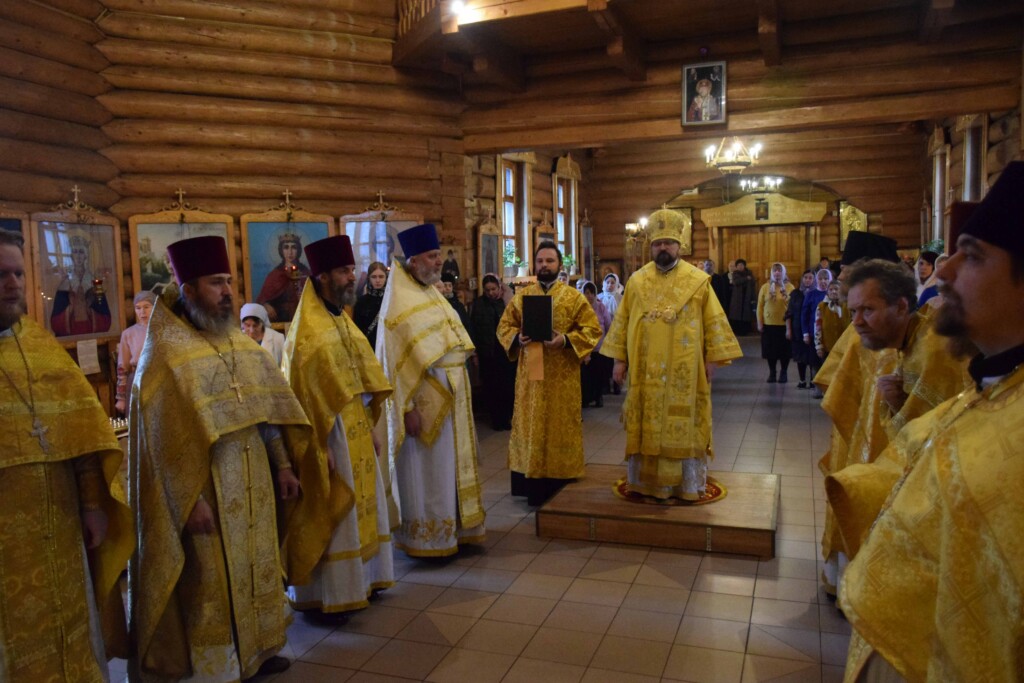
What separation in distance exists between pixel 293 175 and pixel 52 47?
2.68 metres

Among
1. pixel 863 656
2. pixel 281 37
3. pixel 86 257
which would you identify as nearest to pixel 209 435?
pixel 863 656

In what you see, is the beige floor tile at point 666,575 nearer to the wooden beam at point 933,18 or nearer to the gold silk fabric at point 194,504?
the gold silk fabric at point 194,504

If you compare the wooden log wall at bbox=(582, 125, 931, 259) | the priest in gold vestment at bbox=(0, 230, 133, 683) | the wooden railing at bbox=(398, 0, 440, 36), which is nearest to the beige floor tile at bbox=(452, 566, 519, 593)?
the priest in gold vestment at bbox=(0, 230, 133, 683)

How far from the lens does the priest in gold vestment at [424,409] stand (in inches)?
187

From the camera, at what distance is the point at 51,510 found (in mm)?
2688

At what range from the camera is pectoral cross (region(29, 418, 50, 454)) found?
2.64 meters

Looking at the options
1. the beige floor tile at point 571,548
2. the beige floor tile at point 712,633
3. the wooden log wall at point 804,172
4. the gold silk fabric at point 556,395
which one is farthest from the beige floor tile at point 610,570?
the wooden log wall at point 804,172

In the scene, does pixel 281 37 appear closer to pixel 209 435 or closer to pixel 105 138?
pixel 105 138

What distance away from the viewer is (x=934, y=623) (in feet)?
4.88

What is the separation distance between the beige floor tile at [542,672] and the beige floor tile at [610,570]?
107 centimetres

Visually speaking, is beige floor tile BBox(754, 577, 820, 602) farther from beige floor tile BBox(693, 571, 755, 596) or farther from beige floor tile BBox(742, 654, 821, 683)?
beige floor tile BBox(742, 654, 821, 683)

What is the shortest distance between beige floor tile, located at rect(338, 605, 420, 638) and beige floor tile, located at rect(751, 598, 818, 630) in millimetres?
1858

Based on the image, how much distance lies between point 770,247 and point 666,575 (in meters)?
17.0

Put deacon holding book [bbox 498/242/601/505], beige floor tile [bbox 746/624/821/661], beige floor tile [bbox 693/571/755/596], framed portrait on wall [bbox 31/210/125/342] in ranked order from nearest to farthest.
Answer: beige floor tile [bbox 746/624/821/661] < beige floor tile [bbox 693/571/755/596] < deacon holding book [bbox 498/242/601/505] < framed portrait on wall [bbox 31/210/125/342]
